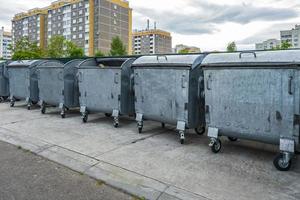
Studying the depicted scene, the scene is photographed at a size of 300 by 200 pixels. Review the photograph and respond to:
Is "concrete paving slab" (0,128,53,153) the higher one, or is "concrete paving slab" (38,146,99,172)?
"concrete paving slab" (0,128,53,153)

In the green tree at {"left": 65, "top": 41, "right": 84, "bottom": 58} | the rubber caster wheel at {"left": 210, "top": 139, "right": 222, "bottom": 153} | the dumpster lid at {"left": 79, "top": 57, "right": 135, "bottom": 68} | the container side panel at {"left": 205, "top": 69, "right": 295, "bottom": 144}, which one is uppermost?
the green tree at {"left": 65, "top": 41, "right": 84, "bottom": 58}

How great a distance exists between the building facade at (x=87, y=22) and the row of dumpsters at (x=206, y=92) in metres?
65.0

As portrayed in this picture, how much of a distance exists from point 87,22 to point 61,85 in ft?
→ 229

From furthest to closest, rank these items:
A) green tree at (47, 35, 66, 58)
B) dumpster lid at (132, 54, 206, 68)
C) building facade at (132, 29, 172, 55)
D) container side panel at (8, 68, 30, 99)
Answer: building facade at (132, 29, 172, 55)
green tree at (47, 35, 66, 58)
container side panel at (8, 68, 30, 99)
dumpster lid at (132, 54, 206, 68)

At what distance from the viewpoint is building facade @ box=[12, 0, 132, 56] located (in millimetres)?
70750

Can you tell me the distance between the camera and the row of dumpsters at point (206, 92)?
10.3ft

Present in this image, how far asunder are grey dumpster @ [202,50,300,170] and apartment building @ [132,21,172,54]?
99598 millimetres

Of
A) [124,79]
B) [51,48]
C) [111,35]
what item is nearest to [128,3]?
[111,35]

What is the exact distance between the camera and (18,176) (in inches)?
121

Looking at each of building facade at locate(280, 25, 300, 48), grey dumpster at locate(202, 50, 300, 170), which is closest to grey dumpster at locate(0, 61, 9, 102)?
grey dumpster at locate(202, 50, 300, 170)

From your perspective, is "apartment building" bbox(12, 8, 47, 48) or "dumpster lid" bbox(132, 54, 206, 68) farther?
"apartment building" bbox(12, 8, 47, 48)

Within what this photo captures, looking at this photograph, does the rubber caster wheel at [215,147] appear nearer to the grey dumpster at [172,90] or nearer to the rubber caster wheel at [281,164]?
the grey dumpster at [172,90]

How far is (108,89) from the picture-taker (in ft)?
17.7

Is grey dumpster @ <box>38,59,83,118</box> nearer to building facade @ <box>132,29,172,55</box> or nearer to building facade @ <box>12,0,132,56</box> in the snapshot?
building facade @ <box>12,0,132,56</box>
